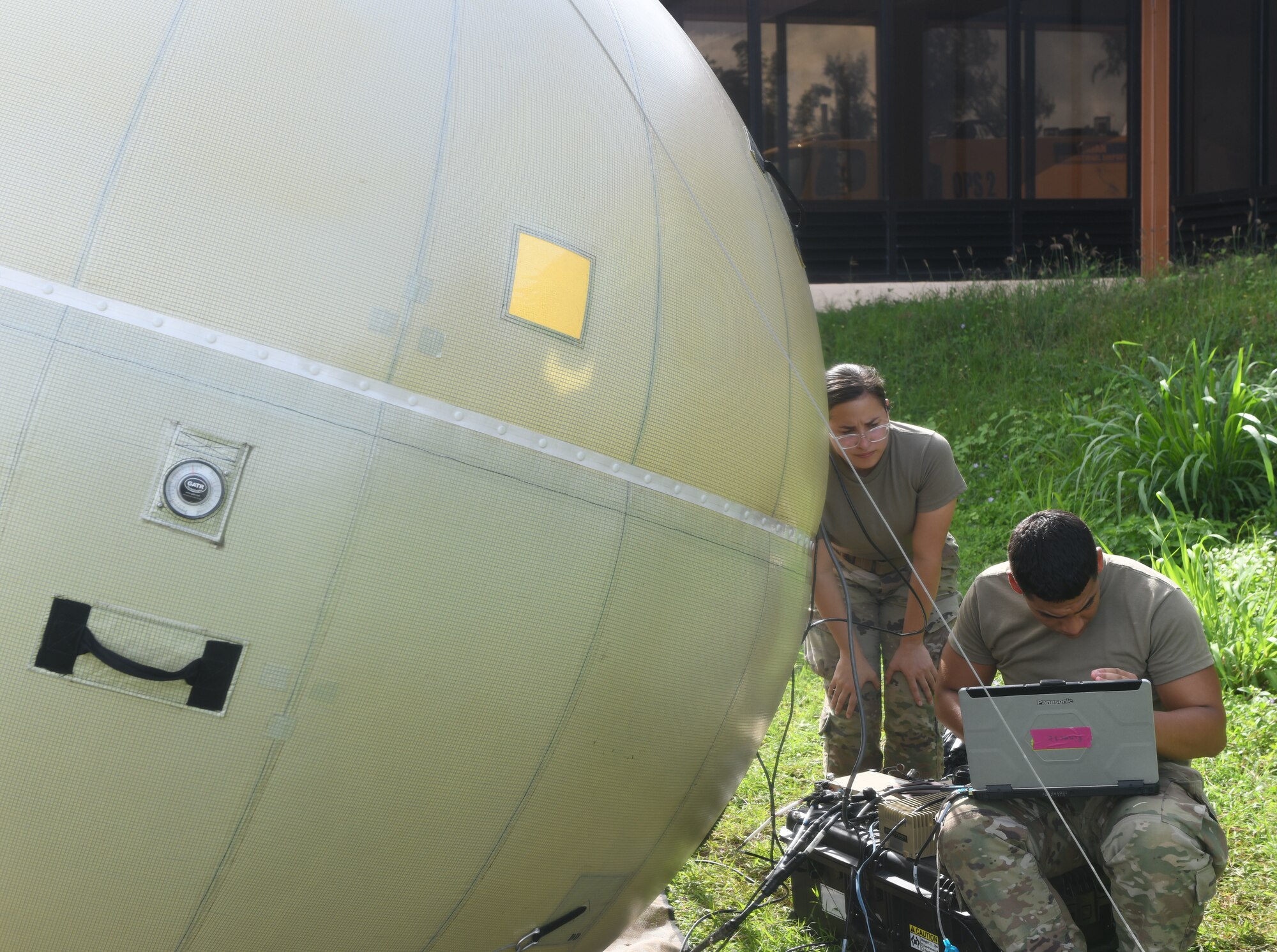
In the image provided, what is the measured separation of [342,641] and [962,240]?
1080 centimetres

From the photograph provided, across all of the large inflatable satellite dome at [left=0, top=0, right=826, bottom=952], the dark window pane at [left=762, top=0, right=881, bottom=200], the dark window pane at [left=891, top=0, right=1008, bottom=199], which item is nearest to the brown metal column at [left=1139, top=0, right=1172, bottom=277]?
the dark window pane at [left=891, top=0, right=1008, bottom=199]

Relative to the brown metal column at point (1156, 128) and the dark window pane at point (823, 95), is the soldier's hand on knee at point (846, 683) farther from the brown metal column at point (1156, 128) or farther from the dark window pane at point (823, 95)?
the dark window pane at point (823, 95)

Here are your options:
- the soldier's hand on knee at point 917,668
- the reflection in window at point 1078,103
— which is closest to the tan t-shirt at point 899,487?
the soldier's hand on knee at point 917,668

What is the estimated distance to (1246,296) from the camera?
8.28 m

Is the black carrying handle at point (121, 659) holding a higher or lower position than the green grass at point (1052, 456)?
lower

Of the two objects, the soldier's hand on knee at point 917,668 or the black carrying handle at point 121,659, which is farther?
the soldier's hand on knee at point 917,668

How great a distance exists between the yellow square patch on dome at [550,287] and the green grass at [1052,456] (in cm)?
218

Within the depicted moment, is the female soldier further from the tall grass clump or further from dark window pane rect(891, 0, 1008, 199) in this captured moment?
dark window pane rect(891, 0, 1008, 199)

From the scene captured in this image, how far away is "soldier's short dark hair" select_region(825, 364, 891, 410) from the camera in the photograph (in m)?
3.85

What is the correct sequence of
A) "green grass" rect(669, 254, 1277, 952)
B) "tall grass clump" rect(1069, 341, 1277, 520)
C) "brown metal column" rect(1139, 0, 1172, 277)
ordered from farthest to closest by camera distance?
"brown metal column" rect(1139, 0, 1172, 277) → "tall grass clump" rect(1069, 341, 1277, 520) → "green grass" rect(669, 254, 1277, 952)

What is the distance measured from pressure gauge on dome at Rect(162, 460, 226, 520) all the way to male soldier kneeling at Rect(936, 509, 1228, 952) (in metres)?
2.02

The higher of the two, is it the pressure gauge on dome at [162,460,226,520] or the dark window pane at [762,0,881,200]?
the dark window pane at [762,0,881,200]

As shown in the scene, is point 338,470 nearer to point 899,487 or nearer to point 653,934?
point 653,934

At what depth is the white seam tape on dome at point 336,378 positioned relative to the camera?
202 centimetres
